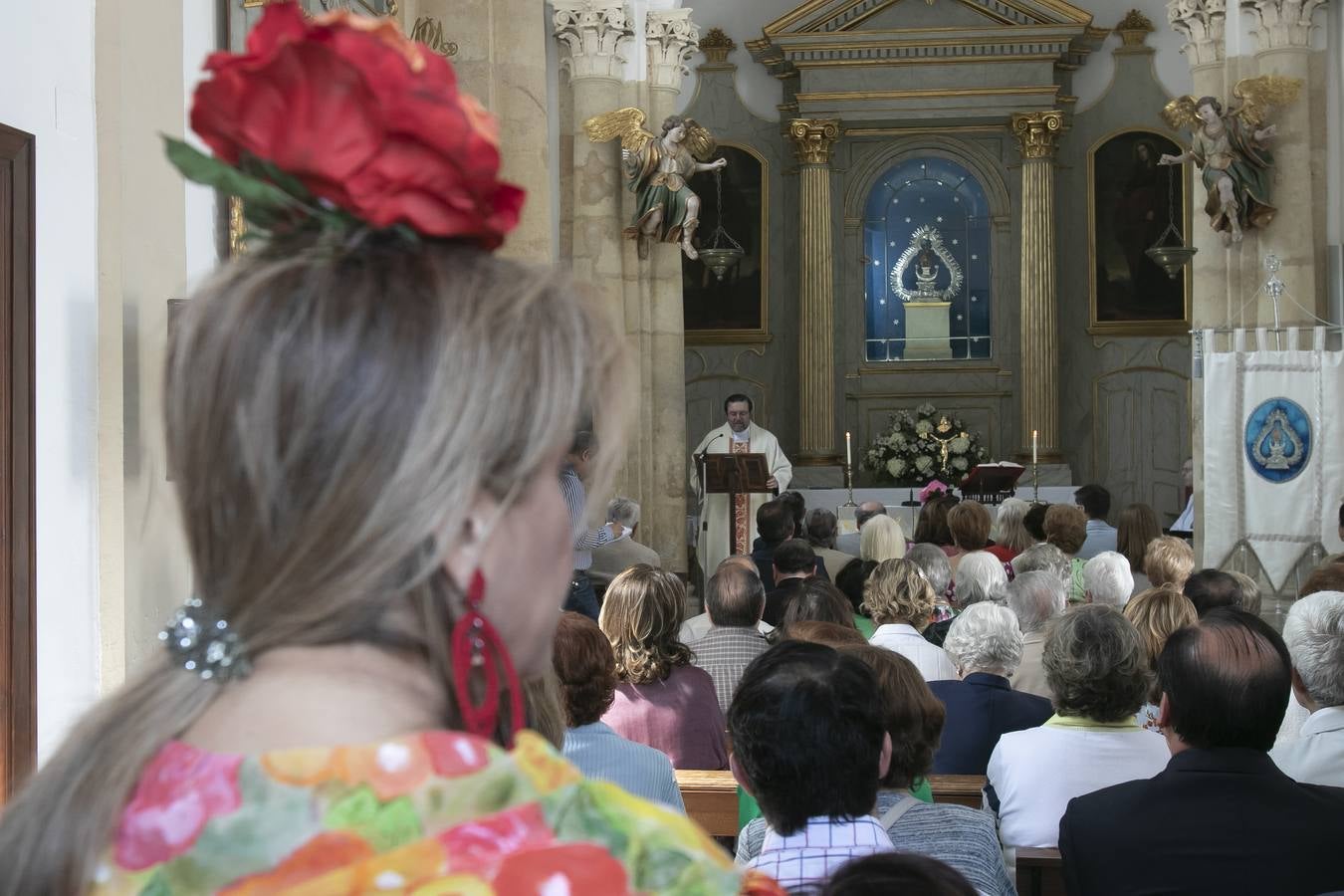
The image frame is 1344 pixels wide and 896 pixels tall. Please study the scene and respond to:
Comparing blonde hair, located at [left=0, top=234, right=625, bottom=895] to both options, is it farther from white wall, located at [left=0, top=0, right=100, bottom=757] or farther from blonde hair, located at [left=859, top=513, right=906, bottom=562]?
blonde hair, located at [left=859, top=513, right=906, bottom=562]

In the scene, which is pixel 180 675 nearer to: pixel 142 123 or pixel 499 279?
pixel 499 279

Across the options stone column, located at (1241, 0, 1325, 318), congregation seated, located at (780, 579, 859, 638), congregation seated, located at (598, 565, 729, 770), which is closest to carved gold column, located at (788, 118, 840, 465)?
stone column, located at (1241, 0, 1325, 318)

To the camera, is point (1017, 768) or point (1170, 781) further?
point (1017, 768)

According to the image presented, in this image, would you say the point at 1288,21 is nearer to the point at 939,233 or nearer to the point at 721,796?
the point at 939,233

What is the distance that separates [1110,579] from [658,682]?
98.8 inches

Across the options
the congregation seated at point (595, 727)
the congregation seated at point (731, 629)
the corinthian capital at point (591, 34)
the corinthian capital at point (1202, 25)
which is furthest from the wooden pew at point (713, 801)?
the corinthian capital at point (1202, 25)

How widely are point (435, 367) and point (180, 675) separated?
0.91 feet

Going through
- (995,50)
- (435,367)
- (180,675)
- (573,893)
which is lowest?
(573,893)

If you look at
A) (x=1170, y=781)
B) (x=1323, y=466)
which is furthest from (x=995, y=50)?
(x=1170, y=781)

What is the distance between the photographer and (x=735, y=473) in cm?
1260

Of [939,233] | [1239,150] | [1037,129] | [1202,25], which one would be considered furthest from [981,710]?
[939,233]

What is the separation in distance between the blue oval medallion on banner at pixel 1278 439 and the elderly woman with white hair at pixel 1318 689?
22.8 ft

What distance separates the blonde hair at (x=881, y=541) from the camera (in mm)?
8891

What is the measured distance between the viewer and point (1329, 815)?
3201mm
